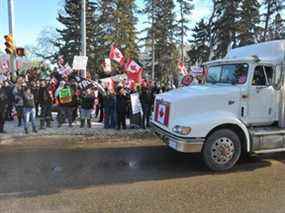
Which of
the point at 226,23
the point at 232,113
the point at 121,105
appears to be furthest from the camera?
the point at 226,23

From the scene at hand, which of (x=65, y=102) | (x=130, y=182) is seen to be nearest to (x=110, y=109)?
(x=65, y=102)

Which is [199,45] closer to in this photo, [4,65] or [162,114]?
[4,65]

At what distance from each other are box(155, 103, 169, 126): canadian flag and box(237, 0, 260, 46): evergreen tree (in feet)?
111

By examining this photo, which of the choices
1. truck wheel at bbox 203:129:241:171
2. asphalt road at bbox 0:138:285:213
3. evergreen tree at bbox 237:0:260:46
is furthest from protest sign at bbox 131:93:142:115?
evergreen tree at bbox 237:0:260:46

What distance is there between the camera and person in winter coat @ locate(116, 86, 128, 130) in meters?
13.8

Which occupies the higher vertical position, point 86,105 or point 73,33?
point 73,33

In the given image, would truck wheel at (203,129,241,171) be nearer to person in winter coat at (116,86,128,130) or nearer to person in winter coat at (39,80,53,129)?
person in winter coat at (116,86,128,130)

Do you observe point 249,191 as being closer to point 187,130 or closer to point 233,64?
point 187,130

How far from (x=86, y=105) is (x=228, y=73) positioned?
6.20 m

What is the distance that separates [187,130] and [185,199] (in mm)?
1938

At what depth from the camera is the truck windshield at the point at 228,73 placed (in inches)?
346

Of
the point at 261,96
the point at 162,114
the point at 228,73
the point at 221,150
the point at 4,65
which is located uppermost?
the point at 4,65

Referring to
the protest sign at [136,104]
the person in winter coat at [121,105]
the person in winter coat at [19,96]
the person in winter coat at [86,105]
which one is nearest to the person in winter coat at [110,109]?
the person in winter coat at [121,105]

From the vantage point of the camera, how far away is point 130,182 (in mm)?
7469
